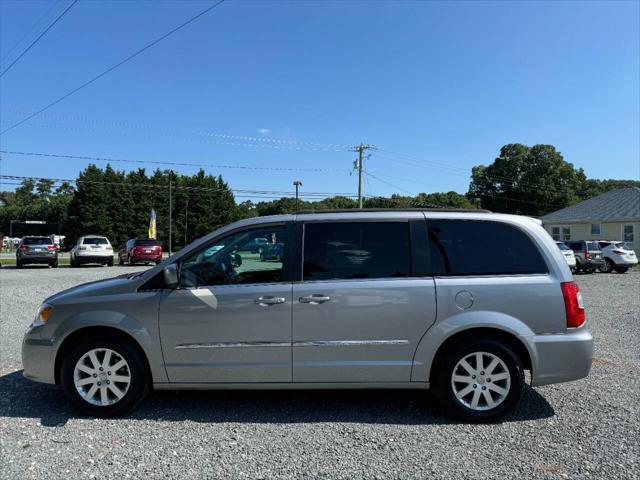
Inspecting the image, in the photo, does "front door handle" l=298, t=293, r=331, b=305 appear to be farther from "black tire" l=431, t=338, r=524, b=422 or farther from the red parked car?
the red parked car

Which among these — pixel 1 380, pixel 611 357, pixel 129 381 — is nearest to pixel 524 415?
pixel 611 357

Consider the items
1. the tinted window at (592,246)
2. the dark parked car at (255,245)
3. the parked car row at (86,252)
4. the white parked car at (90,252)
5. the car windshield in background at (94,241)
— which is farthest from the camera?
the car windshield in background at (94,241)

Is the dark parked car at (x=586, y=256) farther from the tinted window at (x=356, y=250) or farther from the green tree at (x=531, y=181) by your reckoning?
the green tree at (x=531, y=181)

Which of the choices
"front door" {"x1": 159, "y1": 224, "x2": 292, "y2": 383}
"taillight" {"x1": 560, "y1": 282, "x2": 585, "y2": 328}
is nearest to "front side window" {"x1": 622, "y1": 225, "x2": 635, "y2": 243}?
"taillight" {"x1": 560, "y1": 282, "x2": 585, "y2": 328}

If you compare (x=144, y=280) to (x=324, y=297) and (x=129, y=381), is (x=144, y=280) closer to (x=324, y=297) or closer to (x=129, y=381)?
(x=129, y=381)

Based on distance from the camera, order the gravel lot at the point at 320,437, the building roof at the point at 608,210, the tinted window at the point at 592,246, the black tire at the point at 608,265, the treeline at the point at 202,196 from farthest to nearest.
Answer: the treeline at the point at 202,196 < the building roof at the point at 608,210 < the black tire at the point at 608,265 < the tinted window at the point at 592,246 < the gravel lot at the point at 320,437

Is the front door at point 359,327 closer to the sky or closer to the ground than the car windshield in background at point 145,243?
closer to the ground

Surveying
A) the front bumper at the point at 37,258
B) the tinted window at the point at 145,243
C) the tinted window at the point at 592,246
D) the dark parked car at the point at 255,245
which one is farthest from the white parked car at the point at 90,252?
the dark parked car at the point at 255,245

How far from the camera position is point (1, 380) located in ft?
17.6

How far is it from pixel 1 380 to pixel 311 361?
142 inches

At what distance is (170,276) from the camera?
14.1 ft

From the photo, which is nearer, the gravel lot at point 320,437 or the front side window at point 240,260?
the gravel lot at point 320,437

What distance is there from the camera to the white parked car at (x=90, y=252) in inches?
1099

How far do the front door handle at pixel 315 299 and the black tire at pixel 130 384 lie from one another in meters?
1.55
